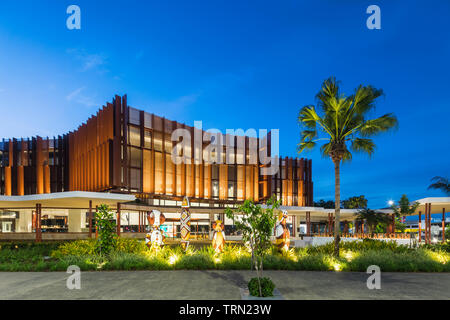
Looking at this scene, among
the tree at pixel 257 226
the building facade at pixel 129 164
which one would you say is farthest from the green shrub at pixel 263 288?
the building facade at pixel 129 164

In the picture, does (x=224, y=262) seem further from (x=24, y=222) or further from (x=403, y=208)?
(x=24, y=222)

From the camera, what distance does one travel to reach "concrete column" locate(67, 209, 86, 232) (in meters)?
40.9

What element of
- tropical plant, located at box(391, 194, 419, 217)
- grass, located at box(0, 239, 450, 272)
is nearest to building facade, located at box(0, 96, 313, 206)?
tropical plant, located at box(391, 194, 419, 217)


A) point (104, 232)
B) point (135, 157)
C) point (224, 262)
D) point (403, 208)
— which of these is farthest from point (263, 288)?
point (403, 208)

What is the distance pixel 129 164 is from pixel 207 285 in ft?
108

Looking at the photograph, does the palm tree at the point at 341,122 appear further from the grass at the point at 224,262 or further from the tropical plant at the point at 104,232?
the tropical plant at the point at 104,232

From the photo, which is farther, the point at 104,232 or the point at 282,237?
the point at 282,237

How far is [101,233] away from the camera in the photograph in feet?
45.8

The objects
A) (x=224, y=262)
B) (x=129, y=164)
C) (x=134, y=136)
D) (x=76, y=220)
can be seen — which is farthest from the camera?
(x=134, y=136)

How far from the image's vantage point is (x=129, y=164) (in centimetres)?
4038

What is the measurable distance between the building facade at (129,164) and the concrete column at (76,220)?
3.44 m

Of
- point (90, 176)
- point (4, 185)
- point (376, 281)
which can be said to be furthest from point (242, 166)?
point (376, 281)

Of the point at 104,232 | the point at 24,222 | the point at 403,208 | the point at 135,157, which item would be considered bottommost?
the point at 24,222

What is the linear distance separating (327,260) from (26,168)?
52.0m
